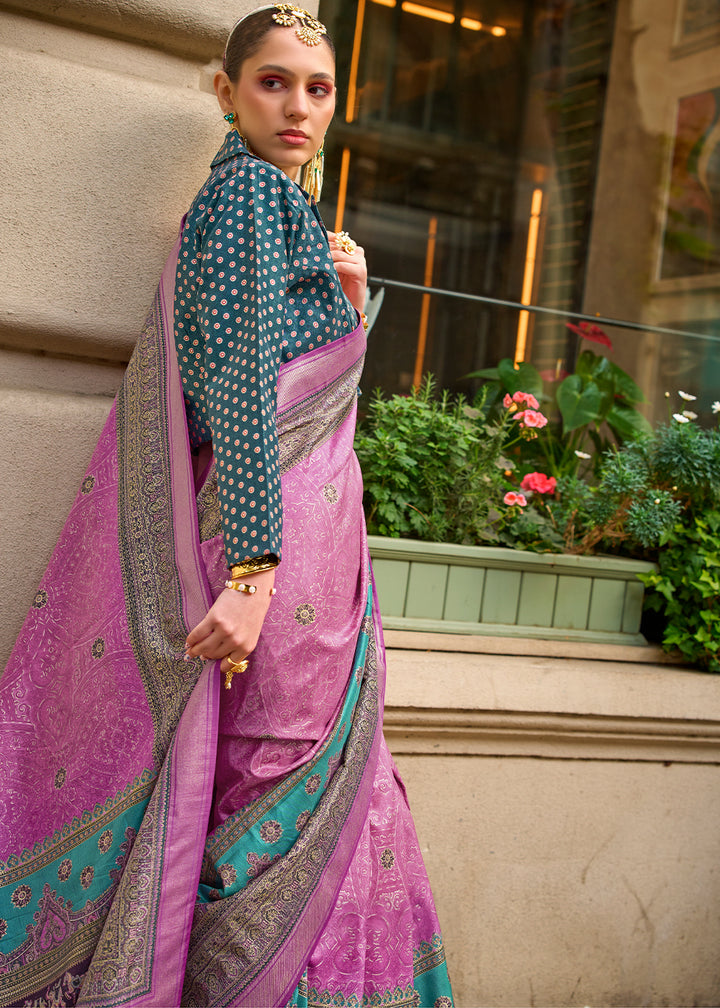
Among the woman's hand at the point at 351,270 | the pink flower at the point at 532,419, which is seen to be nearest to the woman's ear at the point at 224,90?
the woman's hand at the point at 351,270

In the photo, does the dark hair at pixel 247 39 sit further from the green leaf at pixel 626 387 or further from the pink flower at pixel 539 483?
the green leaf at pixel 626 387

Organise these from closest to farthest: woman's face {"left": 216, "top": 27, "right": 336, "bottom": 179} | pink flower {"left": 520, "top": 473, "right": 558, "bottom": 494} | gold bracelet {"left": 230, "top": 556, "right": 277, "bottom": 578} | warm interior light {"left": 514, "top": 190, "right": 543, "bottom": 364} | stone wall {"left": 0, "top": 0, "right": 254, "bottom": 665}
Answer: gold bracelet {"left": 230, "top": 556, "right": 277, "bottom": 578} < woman's face {"left": 216, "top": 27, "right": 336, "bottom": 179} < stone wall {"left": 0, "top": 0, "right": 254, "bottom": 665} < pink flower {"left": 520, "top": 473, "right": 558, "bottom": 494} < warm interior light {"left": 514, "top": 190, "right": 543, "bottom": 364}

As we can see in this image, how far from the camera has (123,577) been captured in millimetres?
1632

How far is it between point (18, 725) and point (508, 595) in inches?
64.0

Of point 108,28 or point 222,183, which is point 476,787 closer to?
point 222,183

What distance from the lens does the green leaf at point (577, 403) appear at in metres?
3.48

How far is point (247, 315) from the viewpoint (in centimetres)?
145

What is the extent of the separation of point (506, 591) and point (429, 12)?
2896 millimetres

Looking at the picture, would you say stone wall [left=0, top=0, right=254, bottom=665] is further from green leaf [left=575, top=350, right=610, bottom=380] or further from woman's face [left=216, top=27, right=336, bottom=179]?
green leaf [left=575, top=350, right=610, bottom=380]

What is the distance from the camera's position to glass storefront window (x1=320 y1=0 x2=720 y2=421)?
4305 mm

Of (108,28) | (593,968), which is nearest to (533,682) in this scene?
(593,968)

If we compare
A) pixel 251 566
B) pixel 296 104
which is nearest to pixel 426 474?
pixel 296 104

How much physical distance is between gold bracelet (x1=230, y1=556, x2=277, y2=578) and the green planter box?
52.3 inches

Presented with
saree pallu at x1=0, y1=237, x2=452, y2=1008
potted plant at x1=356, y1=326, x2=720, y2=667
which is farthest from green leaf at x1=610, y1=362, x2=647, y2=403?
saree pallu at x1=0, y1=237, x2=452, y2=1008
